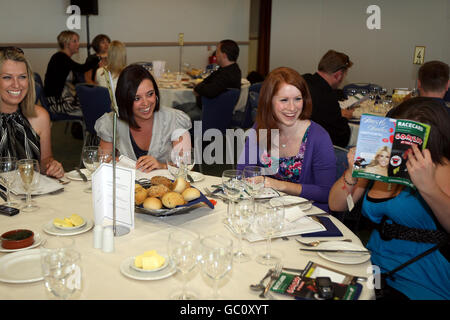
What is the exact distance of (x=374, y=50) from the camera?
7.26 metres

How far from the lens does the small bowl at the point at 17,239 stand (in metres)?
1.58

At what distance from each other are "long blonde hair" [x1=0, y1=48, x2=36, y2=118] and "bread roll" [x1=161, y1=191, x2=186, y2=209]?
55.1 inches

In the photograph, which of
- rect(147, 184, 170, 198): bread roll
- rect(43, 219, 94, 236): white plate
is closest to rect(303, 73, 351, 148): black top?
rect(147, 184, 170, 198): bread roll

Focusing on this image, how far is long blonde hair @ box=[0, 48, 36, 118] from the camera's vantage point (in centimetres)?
269

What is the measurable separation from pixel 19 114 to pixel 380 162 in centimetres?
210

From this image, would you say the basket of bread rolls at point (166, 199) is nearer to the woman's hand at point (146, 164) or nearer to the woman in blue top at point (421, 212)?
the woman's hand at point (146, 164)

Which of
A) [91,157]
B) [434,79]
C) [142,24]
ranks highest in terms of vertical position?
[142,24]

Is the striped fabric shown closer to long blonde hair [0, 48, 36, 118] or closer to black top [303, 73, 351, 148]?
long blonde hair [0, 48, 36, 118]

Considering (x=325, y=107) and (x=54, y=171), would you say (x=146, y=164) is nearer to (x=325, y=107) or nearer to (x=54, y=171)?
(x=54, y=171)

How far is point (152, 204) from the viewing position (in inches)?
70.9

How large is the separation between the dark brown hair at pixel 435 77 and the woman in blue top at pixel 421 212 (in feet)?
8.28

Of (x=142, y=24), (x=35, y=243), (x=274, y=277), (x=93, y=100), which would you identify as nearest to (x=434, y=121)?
(x=274, y=277)
